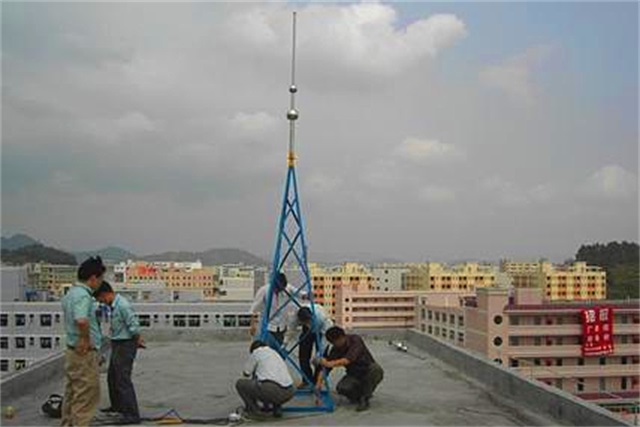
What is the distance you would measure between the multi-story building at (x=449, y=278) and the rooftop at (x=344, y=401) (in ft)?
220

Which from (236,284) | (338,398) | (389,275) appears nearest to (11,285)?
(338,398)

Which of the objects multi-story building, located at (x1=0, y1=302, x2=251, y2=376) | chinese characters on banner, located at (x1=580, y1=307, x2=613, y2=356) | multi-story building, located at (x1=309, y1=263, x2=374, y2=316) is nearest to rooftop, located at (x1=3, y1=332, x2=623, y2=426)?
multi-story building, located at (x1=0, y1=302, x2=251, y2=376)

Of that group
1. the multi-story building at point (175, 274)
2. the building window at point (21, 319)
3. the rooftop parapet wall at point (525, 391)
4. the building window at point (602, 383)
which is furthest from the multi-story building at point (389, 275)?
the rooftop parapet wall at point (525, 391)

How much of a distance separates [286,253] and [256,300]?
2.72ft

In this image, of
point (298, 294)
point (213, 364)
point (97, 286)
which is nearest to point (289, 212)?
point (298, 294)

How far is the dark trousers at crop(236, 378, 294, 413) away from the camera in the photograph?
5848 millimetres

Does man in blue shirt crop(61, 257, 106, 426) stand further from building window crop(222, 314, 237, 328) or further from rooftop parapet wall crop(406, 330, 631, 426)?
building window crop(222, 314, 237, 328)

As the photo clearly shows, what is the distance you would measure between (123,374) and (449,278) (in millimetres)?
74956

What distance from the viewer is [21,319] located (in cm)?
3362

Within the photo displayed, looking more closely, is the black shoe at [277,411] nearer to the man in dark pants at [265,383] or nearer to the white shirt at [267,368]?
the man in dark pants at [265,383]

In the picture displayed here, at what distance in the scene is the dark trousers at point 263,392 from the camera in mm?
5848

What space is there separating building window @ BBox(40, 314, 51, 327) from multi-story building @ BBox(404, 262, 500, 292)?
48.5 meters

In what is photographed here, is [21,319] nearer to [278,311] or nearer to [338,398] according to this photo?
[278,311]

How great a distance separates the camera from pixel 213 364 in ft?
31.7
